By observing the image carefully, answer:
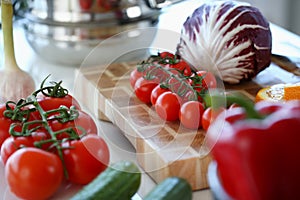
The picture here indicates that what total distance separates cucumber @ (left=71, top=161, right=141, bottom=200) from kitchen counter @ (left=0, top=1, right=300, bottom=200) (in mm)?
98

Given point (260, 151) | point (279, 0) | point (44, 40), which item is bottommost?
point (279, 0)

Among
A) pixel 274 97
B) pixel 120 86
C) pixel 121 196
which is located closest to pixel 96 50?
pixel 120 86

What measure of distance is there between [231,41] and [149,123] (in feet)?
1.00

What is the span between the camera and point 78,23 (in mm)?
1537

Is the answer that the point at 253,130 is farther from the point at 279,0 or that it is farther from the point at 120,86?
the point at 279,0

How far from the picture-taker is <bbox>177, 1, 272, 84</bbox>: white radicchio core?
4.56 feet

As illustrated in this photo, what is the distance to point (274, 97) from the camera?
4.02 ft

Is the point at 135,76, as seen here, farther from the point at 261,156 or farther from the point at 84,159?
the point at 261,156

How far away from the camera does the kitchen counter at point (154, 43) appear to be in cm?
110

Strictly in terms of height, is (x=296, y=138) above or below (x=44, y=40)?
above

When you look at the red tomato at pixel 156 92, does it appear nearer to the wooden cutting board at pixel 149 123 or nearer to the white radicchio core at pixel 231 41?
the wooden cutting board at pixel 149 123

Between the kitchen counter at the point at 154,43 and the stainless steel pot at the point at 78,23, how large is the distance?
0.04 meters

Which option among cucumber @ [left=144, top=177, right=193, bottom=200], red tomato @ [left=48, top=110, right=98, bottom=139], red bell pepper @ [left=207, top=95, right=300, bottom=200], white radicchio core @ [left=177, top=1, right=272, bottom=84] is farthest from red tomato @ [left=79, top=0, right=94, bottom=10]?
red bell pepper @ [left=207, top=95, right=300, bottom=200]

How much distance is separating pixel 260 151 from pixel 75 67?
1041 millimetres
